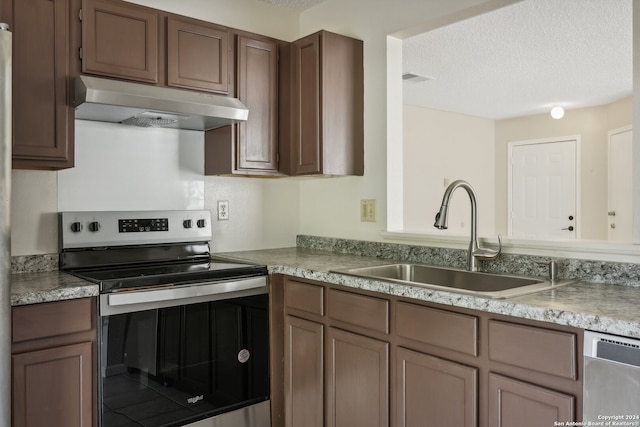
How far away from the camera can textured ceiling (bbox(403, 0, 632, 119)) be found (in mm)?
2926

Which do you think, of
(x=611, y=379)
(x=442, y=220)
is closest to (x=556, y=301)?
(x=611, y=379)

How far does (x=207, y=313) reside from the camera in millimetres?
2143

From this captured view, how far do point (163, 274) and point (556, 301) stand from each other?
144cm

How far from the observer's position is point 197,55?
2457 millimetres

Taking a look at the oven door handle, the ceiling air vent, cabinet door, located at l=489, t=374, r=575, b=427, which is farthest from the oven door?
the ceiling air vent

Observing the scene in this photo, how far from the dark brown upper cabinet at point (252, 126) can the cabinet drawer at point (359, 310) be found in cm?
93

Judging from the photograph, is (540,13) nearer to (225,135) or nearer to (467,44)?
(467,44)

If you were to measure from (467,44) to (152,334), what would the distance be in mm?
2759

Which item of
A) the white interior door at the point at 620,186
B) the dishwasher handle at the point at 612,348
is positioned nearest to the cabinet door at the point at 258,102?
the dishwasher handle at the point at 612,348

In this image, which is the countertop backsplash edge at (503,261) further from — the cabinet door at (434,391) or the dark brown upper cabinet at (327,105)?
the cabinet door at (434,391)

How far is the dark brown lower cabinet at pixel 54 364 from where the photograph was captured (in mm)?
1698

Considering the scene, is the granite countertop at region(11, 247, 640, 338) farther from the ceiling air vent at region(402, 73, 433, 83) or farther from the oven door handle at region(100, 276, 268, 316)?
the ceiling air vent at region(402, 73, 433, 83)

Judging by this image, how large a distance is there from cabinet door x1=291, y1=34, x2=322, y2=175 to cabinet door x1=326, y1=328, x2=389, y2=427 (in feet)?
3.16

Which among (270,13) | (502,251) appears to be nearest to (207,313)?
(502,251)
